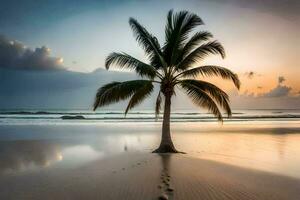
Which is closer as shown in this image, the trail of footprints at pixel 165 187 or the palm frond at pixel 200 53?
the trail of footprints at pixel 165 187

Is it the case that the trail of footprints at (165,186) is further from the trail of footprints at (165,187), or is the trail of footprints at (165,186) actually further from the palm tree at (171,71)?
the palm tree at (171,71)

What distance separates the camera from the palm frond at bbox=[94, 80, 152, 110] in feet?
45.7

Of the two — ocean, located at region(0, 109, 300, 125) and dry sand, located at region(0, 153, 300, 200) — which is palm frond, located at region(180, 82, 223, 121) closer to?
dry sand, located at region(0, 153, 300, 200)

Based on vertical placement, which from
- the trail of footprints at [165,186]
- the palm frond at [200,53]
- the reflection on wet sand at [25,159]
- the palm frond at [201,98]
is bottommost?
the reflection on wet sand at [25,159]

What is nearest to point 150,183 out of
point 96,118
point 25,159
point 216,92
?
point 25,159

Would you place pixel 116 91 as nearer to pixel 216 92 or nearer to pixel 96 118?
pixel 216 92

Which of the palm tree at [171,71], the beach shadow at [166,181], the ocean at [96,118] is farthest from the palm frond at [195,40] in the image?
the ocean at [96,118]

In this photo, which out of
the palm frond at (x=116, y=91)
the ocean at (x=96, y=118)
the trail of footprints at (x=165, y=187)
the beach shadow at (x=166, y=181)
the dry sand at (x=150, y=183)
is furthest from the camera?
the ocean at (x=96, y=118)

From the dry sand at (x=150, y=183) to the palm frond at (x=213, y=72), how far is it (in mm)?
4789

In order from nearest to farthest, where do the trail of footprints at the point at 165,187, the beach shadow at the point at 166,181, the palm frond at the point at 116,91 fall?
1. the trail of footprints at the point at 165,187
2. the beach shadow at the point at 166,181
3. the palm frond at the point at 116,91

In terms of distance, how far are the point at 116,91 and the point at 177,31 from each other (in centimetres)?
369

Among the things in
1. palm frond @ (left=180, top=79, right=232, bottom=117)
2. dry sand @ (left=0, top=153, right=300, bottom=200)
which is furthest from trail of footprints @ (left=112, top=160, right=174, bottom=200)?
palm frond @ (left=180, top=79, right=232, bottom=117)

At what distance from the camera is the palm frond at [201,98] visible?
14.1 meters

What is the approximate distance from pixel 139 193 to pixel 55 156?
21.7 feet
